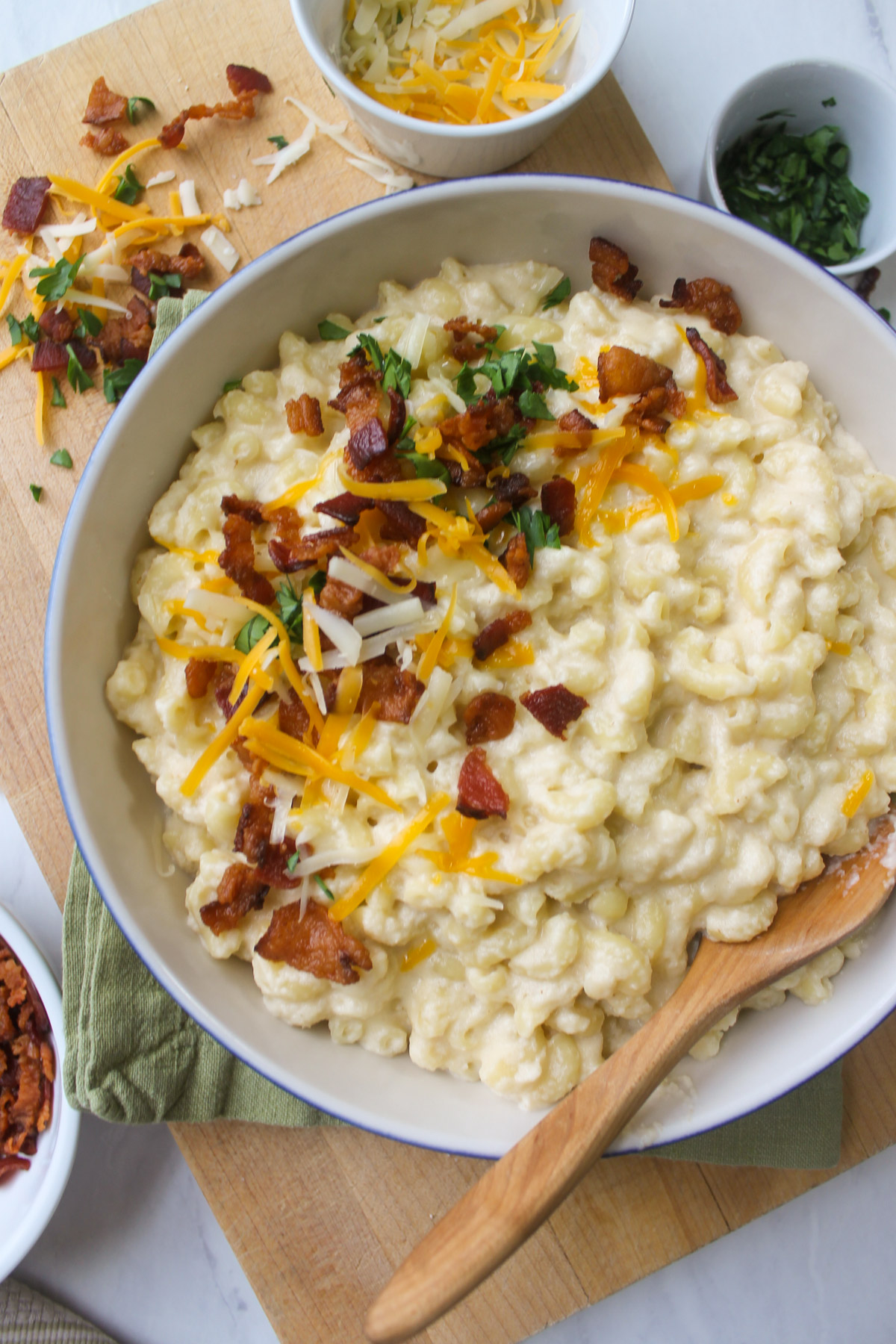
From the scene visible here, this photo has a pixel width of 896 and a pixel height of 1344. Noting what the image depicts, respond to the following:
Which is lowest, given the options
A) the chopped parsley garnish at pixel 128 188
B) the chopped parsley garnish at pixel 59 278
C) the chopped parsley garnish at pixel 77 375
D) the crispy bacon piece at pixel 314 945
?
the crispy bacon piece at pixel 314 945

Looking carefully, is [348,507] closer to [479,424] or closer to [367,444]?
[367,444]

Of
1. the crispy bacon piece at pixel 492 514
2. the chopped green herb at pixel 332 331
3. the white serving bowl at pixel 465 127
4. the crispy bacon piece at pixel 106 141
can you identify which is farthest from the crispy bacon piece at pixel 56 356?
the crispy bacon piece at pixel 492 514

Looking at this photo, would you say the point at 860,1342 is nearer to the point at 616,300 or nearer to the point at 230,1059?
the point at 230,1059

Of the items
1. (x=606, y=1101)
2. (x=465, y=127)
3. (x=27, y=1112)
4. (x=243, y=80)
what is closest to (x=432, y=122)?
(x=465, y=127)

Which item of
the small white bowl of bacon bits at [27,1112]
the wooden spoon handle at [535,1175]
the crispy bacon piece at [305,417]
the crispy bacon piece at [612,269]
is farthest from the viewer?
the small white bowl of bacon bits at [27,1112]

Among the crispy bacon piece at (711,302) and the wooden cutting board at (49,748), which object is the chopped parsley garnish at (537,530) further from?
the wooden cutting board at (49,748)

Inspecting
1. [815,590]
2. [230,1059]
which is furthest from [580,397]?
[230,1059]
